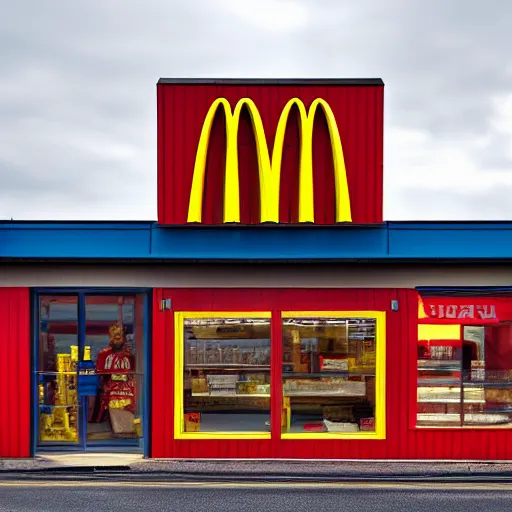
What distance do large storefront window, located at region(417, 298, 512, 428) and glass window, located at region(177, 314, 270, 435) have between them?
3181mm

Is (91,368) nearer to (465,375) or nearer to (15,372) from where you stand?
(15,372)

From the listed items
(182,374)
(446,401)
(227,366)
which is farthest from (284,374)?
(446,401)

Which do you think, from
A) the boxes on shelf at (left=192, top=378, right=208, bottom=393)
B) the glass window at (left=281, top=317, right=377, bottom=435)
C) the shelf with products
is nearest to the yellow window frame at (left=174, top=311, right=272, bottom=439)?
the boxes on shelf at (left=192, top=378, right=208, bottom=393)

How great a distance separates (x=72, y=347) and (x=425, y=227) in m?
7.63

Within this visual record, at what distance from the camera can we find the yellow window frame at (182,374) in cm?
1475

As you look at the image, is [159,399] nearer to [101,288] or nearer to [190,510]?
[101,288]

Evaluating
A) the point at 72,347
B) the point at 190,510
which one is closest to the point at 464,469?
the point at 190,510

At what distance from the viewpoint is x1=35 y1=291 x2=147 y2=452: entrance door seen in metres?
15.2

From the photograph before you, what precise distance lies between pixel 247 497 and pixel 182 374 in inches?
140

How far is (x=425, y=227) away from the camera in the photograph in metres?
15.0

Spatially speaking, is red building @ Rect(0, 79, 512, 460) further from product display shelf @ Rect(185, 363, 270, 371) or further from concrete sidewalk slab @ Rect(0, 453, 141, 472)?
concrete sidewalk slab @ Rect(0, 453, 141, 472)

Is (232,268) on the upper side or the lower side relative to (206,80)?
lower

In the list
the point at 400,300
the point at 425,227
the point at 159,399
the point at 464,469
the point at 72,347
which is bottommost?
the point at 464,469

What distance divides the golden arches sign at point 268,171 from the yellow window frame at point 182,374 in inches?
74.1
